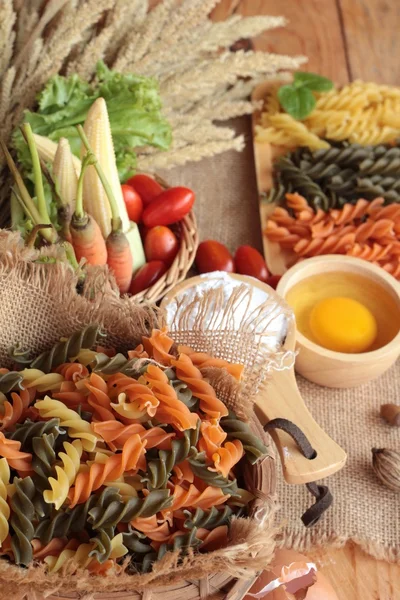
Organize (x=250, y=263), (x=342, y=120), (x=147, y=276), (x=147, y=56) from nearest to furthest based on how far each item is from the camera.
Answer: (x=147, y=276)
(x=250, y=263)
(x=147, y=56)
(x=342, y=120)

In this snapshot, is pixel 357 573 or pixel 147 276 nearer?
pixel 357 573

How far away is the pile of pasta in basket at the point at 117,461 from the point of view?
674 mm

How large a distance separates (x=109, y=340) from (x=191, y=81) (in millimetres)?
829

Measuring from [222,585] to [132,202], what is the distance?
0.81 meters

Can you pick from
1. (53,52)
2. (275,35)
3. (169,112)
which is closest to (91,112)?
(53,52)

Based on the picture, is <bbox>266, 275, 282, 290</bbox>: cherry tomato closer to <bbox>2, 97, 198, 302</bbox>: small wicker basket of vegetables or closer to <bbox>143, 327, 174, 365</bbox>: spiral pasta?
<bbox>2, 97, 198, 302</bbox>: small wicker basket of vegetables

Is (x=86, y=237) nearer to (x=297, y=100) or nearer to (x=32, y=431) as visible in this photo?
(x=32, y=431)

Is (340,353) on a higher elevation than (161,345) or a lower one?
lower

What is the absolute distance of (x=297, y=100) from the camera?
1.57 metres

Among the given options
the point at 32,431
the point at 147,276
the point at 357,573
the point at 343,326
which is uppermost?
the point at 32,431

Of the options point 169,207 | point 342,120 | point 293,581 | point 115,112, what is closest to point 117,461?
point 293,581

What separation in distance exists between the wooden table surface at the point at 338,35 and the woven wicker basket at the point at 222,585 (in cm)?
133

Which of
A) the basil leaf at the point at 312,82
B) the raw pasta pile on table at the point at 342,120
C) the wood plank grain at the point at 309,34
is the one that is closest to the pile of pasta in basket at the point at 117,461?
the raw pasta pile on table at the point at 342,120

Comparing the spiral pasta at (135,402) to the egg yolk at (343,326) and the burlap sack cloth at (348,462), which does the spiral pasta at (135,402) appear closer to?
the burlap sack cloth at (348,462)
